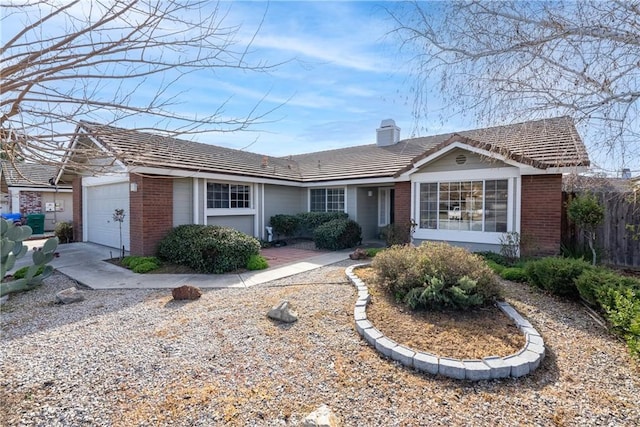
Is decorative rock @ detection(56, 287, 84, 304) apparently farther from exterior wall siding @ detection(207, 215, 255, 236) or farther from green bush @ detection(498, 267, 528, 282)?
green bush @ detection(498, 267, 528, 282)

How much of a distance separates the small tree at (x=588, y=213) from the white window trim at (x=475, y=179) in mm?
1465

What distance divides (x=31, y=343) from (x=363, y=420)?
4.77 metres

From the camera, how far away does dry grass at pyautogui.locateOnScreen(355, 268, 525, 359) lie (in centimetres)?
403

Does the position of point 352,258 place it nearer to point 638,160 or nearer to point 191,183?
point 191,183

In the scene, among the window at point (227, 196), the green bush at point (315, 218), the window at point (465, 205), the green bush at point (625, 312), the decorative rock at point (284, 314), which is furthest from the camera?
the green bush at point (315, 218)

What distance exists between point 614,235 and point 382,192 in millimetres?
9060

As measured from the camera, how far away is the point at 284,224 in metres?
14.8

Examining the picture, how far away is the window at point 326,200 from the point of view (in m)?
15.8

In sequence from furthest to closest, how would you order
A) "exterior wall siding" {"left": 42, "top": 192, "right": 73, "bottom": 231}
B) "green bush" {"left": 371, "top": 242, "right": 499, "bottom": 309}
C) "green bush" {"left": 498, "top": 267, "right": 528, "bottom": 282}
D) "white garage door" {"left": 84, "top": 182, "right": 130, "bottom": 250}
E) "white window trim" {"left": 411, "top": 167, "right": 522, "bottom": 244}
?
"exterior wall siding" {"left": 42, "top": 192, "right": 73, "bottom": 231}, "white garage door" {"left": 84, "top": 182, "right": 130, "bottom": 250}, "white window trim" {"left": 411, "top": 167, "right": 522, "bottom": 244}, "green bush" {"left": 498, "top": 267, "right": 528, "bottom": 282}, "green bush" {"left": 371, "top": 242, "right": 499, "bottom": 309}

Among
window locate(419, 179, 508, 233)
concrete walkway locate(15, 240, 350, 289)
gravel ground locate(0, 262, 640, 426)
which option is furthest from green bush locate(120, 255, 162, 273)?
window locate(419, 179, 508, 233)

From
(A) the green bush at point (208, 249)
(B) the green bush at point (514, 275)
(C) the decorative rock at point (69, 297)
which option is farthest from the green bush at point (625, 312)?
(C) the decorative rock at point (69, 297)

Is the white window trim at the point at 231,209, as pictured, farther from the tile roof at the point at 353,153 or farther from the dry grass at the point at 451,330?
the dry grass at the point at 451,330

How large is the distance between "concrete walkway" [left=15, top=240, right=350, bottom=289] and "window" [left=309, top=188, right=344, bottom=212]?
485 cm

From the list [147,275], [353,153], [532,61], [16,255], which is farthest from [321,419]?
[353,153]
